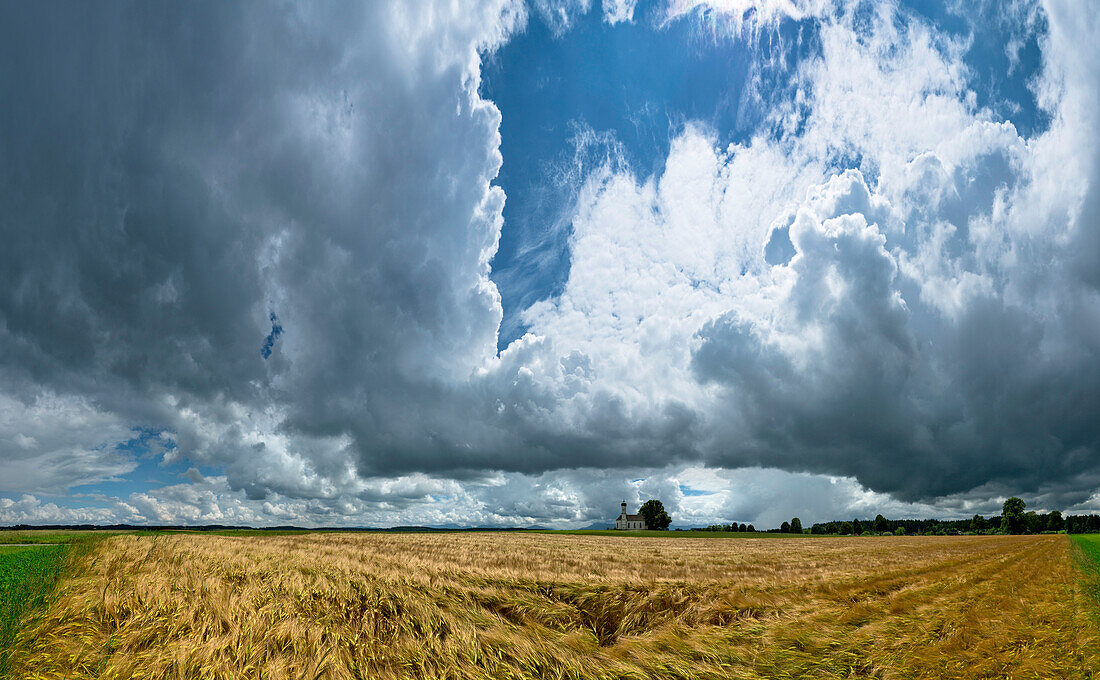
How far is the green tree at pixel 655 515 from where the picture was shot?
479ft

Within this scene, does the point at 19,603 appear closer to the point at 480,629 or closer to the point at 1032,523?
the point at 480,629

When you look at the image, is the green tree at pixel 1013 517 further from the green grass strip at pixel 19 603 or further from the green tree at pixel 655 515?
the green grass strip at pixel 19 603

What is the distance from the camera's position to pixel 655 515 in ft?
484

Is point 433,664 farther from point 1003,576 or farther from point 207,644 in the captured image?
point 1003,576

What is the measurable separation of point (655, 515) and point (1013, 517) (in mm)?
140418

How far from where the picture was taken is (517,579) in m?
10.3

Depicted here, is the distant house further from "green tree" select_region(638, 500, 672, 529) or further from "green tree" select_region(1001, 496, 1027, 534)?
"green tree" select_region(1001, 496, 1027, 534)

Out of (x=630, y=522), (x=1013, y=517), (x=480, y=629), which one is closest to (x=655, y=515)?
(x=630, y=522)

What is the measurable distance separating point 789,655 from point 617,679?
2.80 metres

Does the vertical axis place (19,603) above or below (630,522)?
above

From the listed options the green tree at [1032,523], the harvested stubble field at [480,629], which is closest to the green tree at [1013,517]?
the green tree at [1032,523]

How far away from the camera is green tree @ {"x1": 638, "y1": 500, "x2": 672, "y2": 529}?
145875 millimetres

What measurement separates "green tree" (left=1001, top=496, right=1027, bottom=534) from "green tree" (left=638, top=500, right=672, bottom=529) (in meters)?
136

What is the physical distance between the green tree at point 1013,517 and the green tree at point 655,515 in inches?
5355
